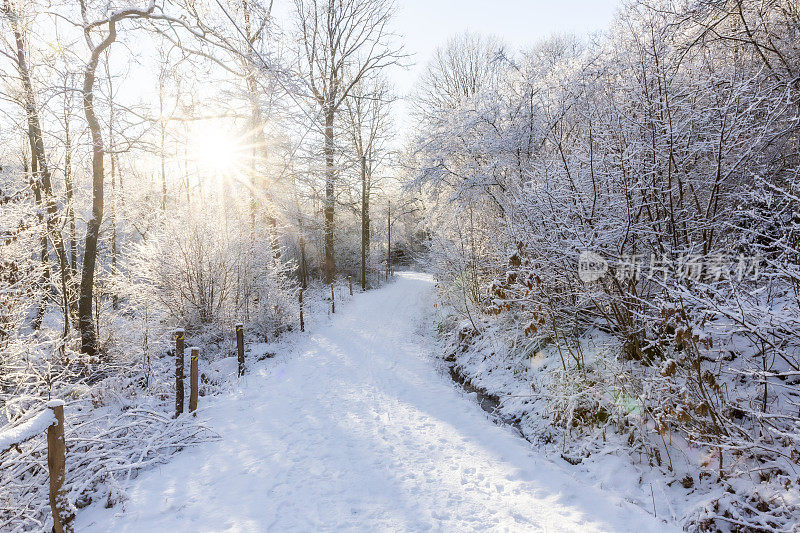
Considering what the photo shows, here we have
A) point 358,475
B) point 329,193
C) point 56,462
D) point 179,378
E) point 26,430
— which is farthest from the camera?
point 329,193

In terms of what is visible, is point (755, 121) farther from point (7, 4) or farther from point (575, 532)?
point (7, 4)

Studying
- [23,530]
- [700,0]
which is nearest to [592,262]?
[700,0]

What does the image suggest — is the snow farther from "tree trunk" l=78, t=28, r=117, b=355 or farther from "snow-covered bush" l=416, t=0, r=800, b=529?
"tree trunk" l=78, t=28, r=117, b=355

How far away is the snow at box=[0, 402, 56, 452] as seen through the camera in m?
2.49

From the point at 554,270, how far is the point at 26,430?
585 centimetres

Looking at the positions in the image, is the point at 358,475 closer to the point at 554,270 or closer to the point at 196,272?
the point at 554,270

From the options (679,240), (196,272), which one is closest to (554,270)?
(679,240)

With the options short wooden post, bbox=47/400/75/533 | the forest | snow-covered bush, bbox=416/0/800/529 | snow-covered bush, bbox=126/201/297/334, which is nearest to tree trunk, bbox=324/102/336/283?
the forest

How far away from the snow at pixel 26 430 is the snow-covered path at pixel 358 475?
1.13m

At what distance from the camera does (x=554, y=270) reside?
17.4 feet

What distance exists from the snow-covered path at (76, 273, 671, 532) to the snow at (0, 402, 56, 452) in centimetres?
113

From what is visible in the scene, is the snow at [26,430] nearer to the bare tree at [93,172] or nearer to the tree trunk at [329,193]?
the bare tree at [93,172]

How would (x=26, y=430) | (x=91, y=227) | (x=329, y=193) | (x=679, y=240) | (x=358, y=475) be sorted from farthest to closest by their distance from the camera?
(x=329, y=193) < (x=91, y=227) < (x=679, y=240) < (x=358, y=475) < (x=26, y=430)

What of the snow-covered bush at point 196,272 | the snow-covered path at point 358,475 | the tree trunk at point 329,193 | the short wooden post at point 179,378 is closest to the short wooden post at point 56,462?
the snow-covered path at point 358,475
